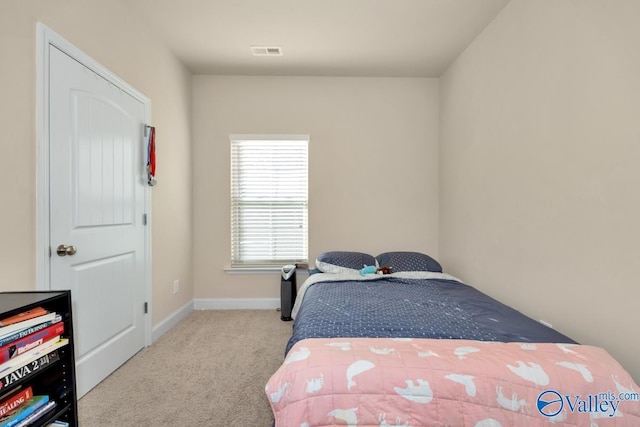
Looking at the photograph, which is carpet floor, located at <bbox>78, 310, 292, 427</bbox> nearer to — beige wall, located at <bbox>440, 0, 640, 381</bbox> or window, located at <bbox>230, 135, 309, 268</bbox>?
window, located at <bbox>230, 135, 309, 268</bbox>

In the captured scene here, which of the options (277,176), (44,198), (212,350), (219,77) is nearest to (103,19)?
(44,198)

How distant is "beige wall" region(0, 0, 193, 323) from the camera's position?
4.91 feet

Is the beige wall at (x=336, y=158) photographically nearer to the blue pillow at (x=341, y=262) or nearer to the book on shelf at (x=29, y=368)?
the blue pillow at (x=341, y=262)

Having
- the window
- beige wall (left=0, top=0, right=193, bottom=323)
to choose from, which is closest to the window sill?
the window

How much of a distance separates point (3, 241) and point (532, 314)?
9.85ft

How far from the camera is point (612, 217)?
4.99 feet

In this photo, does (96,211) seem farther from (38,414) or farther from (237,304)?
(237,304)

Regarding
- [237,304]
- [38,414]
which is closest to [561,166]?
[38,414]

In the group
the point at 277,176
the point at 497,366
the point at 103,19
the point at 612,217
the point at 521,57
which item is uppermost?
the point at 103,19

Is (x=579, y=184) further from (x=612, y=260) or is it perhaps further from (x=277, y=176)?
(x=277, y=176)

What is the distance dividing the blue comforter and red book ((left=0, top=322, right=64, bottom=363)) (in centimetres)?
102

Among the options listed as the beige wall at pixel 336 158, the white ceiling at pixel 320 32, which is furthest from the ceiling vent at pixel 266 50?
the beige wall at pixel 336 158

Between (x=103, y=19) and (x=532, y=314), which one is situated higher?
(x=103, y=19)

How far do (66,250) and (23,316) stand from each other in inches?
27.5
